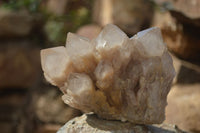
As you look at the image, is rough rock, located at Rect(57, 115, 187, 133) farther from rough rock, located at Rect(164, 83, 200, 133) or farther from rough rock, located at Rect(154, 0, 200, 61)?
rough rock, located at Rect(154, 0, 200, 61)

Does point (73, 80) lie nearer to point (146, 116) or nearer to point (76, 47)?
point (76, 47)

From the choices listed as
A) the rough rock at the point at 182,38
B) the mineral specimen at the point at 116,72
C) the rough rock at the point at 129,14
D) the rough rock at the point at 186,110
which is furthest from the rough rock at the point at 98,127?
the rough rock at the point at 129,14

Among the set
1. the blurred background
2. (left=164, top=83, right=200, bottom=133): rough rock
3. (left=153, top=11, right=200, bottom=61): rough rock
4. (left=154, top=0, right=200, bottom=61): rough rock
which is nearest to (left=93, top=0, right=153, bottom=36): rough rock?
the blurred background

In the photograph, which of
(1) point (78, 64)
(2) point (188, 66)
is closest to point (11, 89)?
(2) point (188, 66)

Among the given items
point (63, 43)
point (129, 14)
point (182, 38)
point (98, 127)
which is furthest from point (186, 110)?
point (63, 43)

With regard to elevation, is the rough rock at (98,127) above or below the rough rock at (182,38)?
below

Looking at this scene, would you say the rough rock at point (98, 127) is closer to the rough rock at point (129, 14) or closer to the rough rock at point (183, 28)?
the rough rock at point (183, 28)

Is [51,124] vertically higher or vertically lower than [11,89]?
higher
